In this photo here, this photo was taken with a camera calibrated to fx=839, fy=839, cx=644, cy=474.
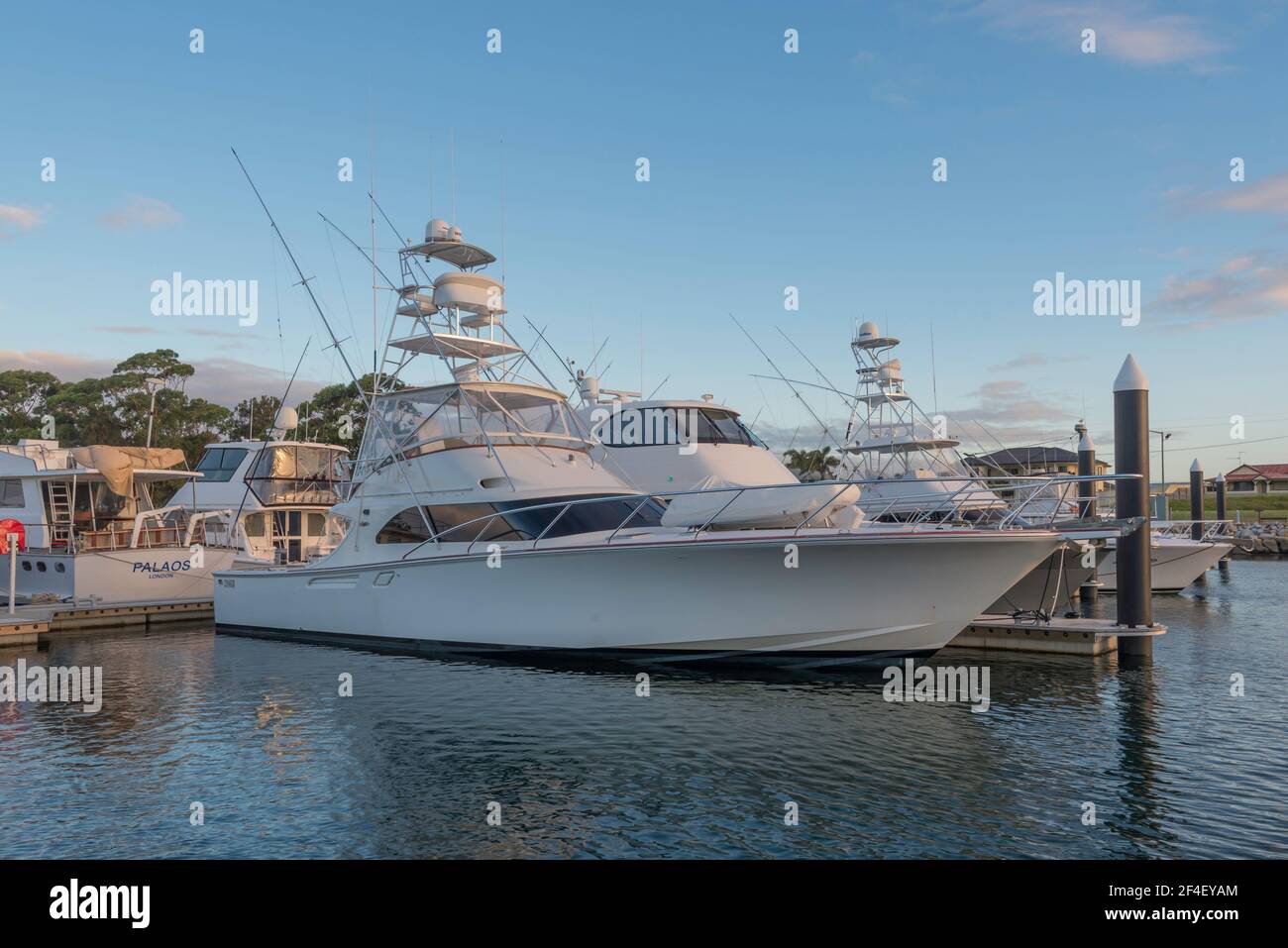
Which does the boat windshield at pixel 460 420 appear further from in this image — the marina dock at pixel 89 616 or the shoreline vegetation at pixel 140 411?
the shoreline vegetation at pixel 140 411

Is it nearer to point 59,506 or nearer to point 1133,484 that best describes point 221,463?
point 59,506

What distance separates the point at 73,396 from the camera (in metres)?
45.2

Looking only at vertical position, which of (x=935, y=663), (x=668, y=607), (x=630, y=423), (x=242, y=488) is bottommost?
(x=935, y=663)

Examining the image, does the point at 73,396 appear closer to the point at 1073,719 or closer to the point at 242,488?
the point at 242,488

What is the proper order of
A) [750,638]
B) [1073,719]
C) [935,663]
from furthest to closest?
[935,663], [750,638], [1073,719]

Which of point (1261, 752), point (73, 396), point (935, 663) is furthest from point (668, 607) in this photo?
point (73, 396)

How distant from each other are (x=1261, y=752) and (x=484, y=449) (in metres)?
11.5

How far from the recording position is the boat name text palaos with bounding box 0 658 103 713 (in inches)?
456

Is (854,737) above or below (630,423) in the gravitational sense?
below

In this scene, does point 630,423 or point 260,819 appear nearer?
point 260,819

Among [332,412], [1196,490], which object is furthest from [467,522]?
[332,412]
